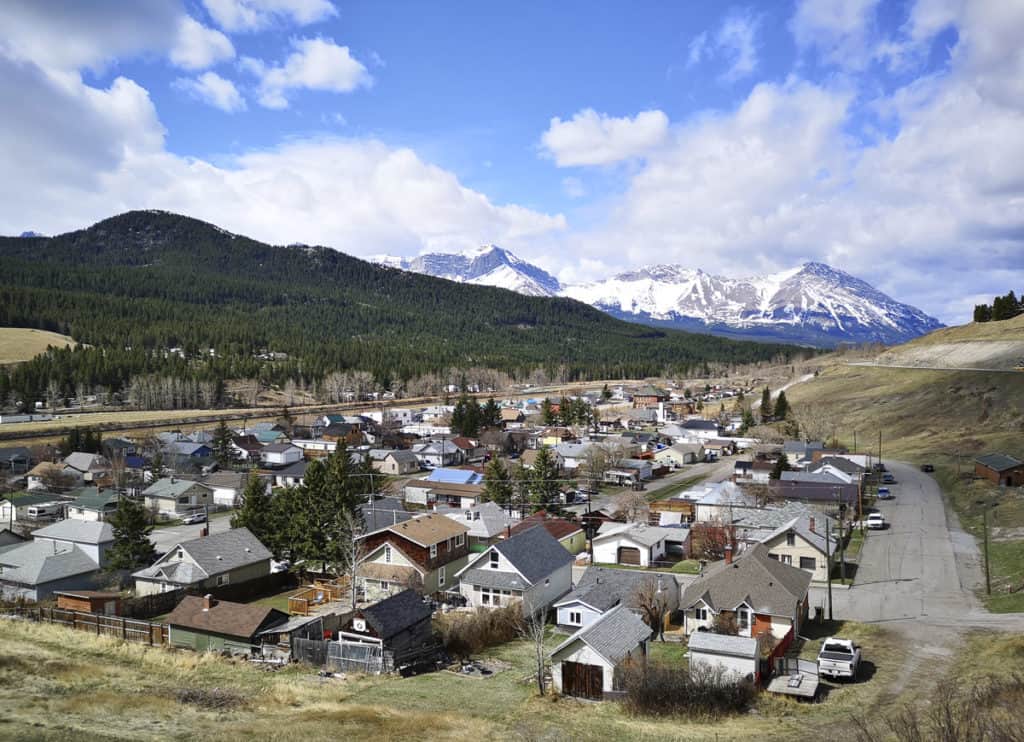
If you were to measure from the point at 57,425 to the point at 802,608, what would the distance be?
11921 cm

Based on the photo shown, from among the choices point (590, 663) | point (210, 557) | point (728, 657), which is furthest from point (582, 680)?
point (210, 557)

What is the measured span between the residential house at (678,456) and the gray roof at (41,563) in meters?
65.5

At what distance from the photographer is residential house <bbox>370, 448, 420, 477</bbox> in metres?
87.1

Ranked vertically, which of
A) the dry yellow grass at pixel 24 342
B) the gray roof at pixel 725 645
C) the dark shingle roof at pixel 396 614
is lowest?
the gray roof at pixel 725 645

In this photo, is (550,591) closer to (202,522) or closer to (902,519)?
(902,519)

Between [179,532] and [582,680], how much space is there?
44.2 meters

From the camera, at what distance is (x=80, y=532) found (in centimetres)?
4747

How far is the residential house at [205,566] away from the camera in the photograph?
39625 millimetres

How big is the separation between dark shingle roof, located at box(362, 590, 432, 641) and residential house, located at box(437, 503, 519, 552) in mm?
15775

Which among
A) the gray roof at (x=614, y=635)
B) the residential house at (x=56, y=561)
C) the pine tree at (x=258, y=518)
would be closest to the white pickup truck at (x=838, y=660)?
the gray roof at (x=614, y=635)

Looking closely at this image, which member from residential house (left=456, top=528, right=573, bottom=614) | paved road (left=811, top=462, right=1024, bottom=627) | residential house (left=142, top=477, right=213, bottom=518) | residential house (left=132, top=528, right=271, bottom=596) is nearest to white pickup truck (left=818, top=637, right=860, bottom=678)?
paved road (left=811, top=462, right=1024, bottom=627)

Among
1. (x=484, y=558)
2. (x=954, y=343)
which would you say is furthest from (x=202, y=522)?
(x=954, y=343)

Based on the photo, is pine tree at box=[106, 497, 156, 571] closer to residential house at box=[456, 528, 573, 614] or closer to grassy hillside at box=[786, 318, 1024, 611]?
residential house at box=[456, 528, 573, 614]

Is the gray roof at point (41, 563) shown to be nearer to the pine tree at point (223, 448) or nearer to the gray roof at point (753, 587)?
the gray roof at point (753, 587)
